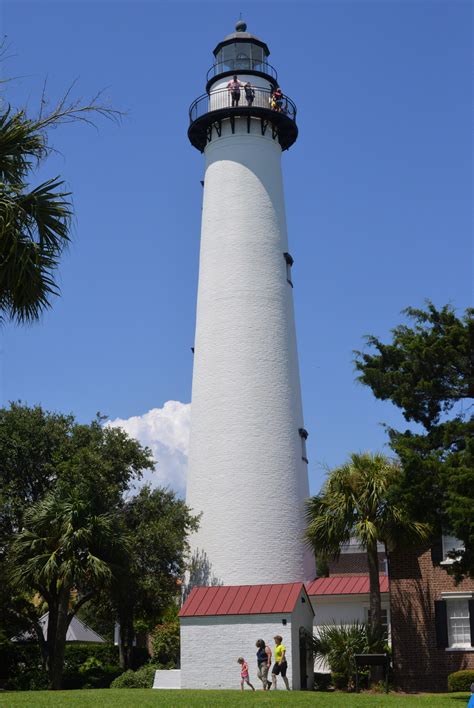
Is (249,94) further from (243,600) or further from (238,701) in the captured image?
(238,701)

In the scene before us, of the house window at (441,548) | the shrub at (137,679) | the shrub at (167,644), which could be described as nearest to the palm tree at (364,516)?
the house window at (441,548)

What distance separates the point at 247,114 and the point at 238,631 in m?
20.0

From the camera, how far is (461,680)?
26.8 meters

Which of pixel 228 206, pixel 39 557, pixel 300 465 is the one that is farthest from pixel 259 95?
pixel 39 557

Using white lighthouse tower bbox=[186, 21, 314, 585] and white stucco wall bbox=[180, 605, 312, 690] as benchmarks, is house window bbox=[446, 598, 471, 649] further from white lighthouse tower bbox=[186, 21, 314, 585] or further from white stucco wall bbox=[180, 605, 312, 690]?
white lighthouse tower bbox=[186, 21, 314, 585]

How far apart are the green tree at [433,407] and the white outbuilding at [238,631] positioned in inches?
286

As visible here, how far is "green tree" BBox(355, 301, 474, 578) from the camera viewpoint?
21.7 meters

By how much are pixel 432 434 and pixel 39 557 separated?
530 inches

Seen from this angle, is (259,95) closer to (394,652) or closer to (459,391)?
(459,391)

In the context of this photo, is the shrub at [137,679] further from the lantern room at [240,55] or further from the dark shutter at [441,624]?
the lantern room at [240,55]

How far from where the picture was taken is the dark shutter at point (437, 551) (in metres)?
29.7

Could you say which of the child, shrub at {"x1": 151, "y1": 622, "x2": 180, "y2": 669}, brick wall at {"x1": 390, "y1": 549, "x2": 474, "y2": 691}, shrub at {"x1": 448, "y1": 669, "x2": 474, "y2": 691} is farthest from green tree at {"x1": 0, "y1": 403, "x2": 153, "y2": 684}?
shrub at {"x1": 448, "y1": 669, "x2": 474, "y2": 691}

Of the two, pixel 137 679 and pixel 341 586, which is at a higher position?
pixel 341 586

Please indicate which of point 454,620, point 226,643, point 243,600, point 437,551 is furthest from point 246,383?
point 454,620
